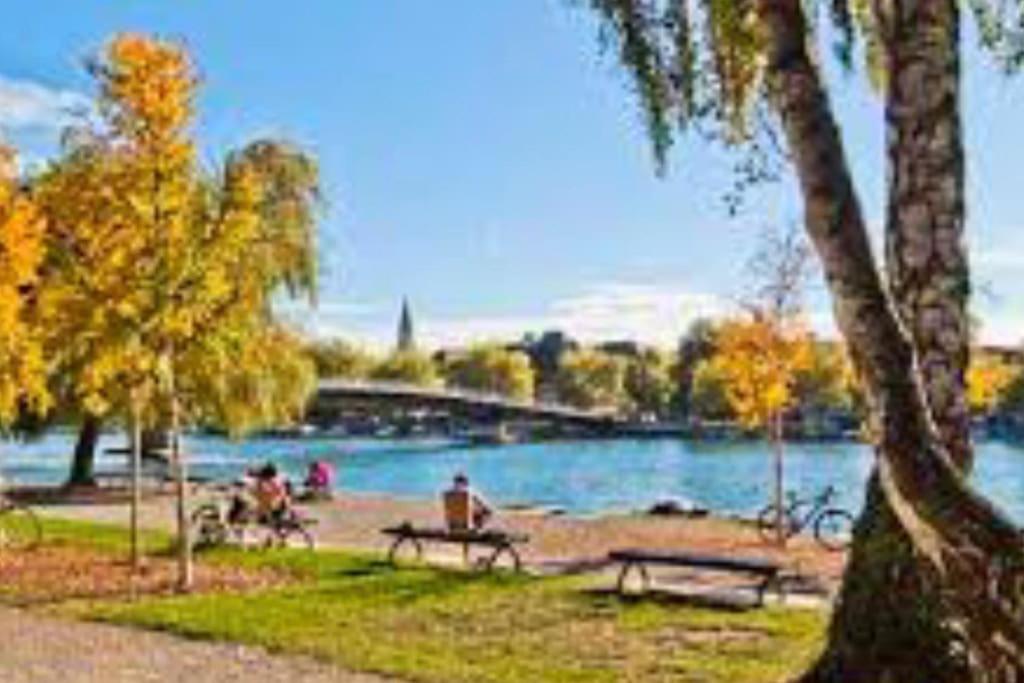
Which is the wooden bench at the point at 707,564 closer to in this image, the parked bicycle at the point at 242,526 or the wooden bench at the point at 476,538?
the wooden bench at the point at 476,538

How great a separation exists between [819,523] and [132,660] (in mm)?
20325

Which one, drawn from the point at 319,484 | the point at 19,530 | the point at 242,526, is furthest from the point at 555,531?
the point at 319,484

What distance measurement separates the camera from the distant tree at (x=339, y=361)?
374 ft

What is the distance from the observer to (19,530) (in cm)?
3972

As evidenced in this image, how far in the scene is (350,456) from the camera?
15562 cm

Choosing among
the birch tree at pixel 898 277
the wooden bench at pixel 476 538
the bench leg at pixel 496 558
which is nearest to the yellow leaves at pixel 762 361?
the wooden bench at pixel 476 538

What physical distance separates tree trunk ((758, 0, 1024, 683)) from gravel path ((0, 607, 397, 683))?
32.7 feet

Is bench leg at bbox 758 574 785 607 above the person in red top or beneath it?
beneath

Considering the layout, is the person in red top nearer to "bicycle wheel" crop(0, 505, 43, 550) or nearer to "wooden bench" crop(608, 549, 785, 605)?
"bicycle wheel" crop(0, 505, 43, 550)

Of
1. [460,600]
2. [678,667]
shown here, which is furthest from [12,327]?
[678,667]

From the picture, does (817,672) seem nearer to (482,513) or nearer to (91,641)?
(91,641)

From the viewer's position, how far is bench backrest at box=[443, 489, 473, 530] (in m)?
34.3

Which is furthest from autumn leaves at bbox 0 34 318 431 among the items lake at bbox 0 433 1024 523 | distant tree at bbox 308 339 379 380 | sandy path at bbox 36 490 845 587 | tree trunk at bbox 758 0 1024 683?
distant tree at bbox 308 339 379 380

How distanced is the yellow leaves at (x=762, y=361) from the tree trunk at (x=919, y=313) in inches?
1052
